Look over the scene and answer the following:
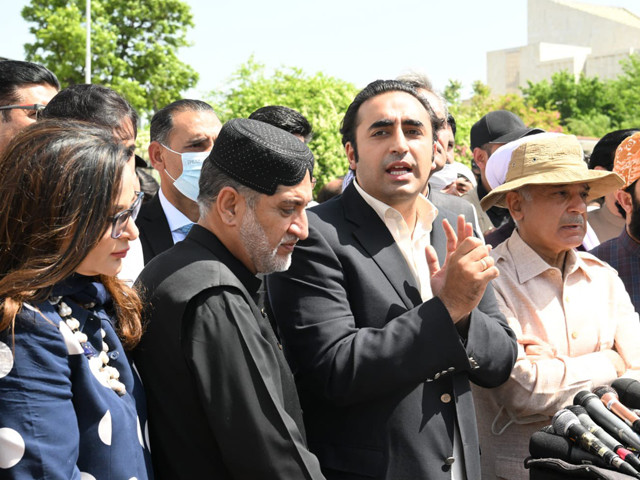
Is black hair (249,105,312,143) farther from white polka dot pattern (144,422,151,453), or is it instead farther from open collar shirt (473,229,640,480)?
white polka dot pattern (144,422,151,453)

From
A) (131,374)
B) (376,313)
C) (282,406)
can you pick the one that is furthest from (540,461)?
(131,374)

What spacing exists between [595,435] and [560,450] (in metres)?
0.13

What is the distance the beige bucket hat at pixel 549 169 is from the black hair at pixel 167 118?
203 centimetres

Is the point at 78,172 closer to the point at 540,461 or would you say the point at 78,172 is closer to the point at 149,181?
the point at 540,461

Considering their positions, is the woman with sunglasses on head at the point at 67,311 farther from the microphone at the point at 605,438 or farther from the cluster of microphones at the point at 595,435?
the microphone at the point at 605,438

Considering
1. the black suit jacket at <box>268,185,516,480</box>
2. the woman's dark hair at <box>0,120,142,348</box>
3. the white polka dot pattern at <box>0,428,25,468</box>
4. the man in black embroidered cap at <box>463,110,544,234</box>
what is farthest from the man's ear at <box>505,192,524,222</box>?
the white polka dot pattern at <box>0,428,25,468</box>

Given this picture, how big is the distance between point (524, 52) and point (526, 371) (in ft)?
278

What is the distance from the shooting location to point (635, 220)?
13.5 feet

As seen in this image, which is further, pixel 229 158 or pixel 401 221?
pixel 401 221

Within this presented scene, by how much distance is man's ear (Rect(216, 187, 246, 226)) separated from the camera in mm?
2535

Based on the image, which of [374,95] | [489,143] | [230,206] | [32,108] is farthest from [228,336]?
[489,143]

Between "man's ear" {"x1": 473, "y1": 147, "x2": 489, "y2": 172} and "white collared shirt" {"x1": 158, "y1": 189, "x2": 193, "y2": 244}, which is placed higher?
"white collared shirt" {"x1": 158, "y1": 189, "x2": 193, "y2": 244}

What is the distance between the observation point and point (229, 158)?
100 inches

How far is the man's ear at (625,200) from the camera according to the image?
164 inches
